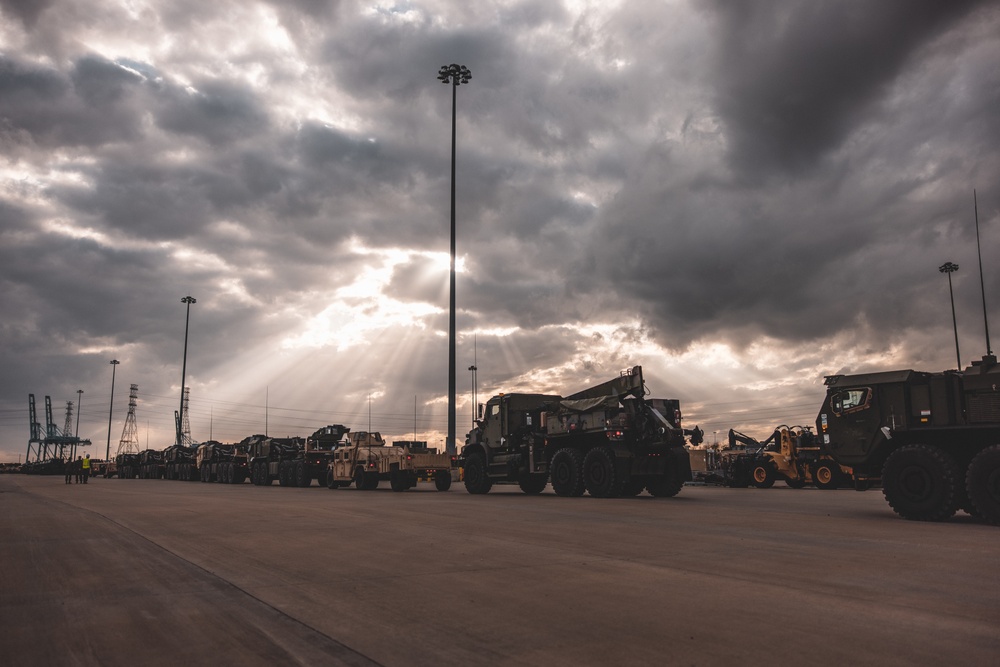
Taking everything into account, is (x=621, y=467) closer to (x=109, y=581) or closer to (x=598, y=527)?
(x=598, y=527)

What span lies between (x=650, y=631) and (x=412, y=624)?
1.66m

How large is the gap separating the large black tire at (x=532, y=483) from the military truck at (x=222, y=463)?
22.7 meters

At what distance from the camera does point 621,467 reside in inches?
717

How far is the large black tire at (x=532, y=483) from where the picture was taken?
73.2ft

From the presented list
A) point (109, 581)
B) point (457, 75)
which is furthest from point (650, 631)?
point (457, 75)

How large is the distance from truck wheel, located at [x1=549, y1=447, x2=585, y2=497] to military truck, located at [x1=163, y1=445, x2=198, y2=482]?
35.1 metres

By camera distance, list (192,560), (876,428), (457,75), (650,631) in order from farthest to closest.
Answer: (457,75)
(876,428)
(192,560)
(650,631)

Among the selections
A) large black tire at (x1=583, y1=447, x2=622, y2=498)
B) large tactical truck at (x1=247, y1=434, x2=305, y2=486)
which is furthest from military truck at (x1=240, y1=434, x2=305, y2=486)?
large black tire at (x1=583, y1=447, x2=622, y2=498)

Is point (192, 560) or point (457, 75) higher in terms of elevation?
point (457, 75)

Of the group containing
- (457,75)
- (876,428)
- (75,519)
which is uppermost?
(457,75)

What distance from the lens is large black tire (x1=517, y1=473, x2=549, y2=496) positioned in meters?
22.3

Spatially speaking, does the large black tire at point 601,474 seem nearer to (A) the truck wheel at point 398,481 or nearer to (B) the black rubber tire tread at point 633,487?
(B) the black rubber tire tread at point 633,487

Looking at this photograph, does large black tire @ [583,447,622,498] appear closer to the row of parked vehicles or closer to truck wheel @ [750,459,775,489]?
the row of parked vehicles

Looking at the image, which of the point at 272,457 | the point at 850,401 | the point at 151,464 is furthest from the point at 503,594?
the point at 151,464
